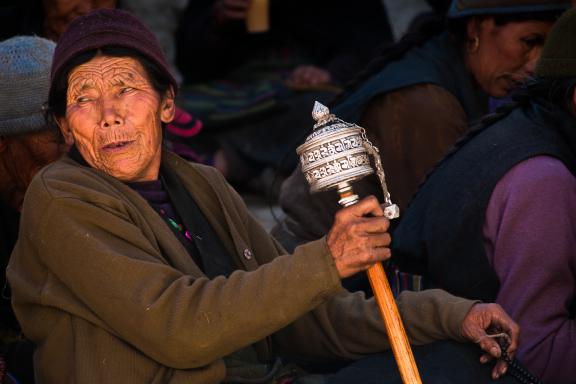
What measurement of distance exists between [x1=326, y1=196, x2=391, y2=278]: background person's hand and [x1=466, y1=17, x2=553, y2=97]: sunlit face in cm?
200

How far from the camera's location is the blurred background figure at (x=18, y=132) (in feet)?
13.8

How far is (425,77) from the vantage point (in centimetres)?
491

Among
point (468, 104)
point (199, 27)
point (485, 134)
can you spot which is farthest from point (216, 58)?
point (485, 134)

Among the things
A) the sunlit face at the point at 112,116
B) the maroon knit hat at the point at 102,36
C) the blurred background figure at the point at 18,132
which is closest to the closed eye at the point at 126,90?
the sunlit face at the point at 112,116

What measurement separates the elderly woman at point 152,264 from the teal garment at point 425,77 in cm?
122

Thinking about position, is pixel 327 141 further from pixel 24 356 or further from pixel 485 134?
pixel 24 356

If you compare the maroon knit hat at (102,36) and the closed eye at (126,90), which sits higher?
the maroon knit hat at (102,36)

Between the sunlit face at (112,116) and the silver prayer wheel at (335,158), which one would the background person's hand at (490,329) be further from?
the sunlit face at (112,116)

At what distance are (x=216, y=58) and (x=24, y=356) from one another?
402 centimetres

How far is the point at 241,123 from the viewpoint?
7289 mm

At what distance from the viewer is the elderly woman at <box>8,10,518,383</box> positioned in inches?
122

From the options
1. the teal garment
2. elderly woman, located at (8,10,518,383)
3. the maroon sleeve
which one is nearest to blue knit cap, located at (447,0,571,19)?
the teal garment

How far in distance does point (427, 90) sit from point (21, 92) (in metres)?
1.65

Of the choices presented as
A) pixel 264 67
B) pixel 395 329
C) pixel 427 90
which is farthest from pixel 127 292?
pixel 264 67
